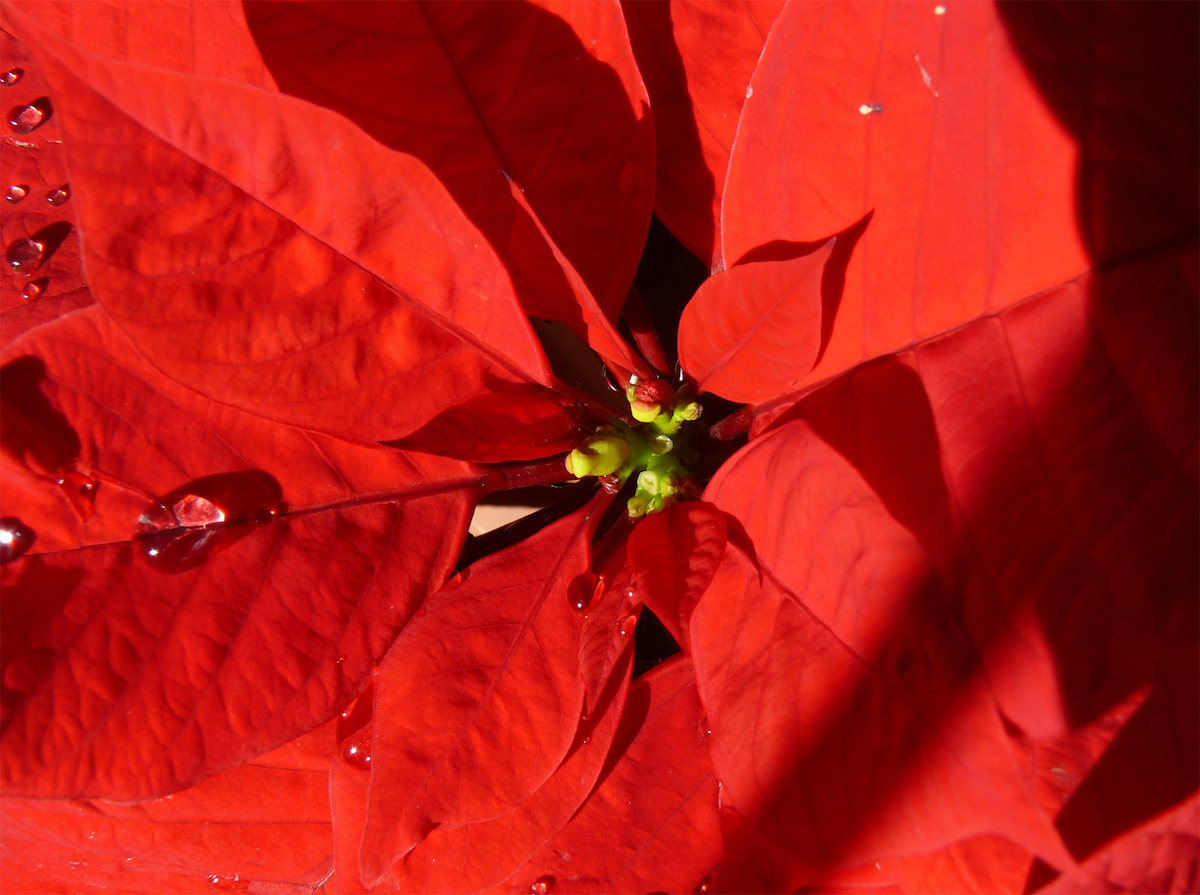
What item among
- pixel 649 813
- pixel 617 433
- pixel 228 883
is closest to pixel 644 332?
pixel 617 433

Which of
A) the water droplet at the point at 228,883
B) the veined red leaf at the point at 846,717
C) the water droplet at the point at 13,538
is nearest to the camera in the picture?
the veined red leaf at the point at 846,717

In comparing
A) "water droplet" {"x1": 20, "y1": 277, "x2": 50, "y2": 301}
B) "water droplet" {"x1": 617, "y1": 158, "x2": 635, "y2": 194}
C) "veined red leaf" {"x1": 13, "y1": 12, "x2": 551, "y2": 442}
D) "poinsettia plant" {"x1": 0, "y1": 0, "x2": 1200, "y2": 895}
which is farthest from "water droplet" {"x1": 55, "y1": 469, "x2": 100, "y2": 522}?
"water droplet" {"x1": 617, "y1": 158, "x2": 635, "y2": 194}

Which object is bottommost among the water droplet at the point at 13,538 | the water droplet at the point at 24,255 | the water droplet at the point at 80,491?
the water droplet at the point at 13,538

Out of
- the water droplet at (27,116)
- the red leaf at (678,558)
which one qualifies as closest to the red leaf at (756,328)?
the red leaf at (678,558)

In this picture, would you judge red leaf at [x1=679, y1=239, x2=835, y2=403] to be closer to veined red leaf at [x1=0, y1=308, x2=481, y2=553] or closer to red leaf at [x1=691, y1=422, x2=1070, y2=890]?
red leaf at [x1=691, y1=422, x2=1070, y2=890]

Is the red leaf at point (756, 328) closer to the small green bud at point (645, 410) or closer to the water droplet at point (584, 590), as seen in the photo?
the small green bud at point (645, 410)

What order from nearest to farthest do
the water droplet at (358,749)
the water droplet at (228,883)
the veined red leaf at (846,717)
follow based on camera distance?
the veined red leaf at (846,717) → the water droplet at (358,749) → the water droplet at (228,883)
